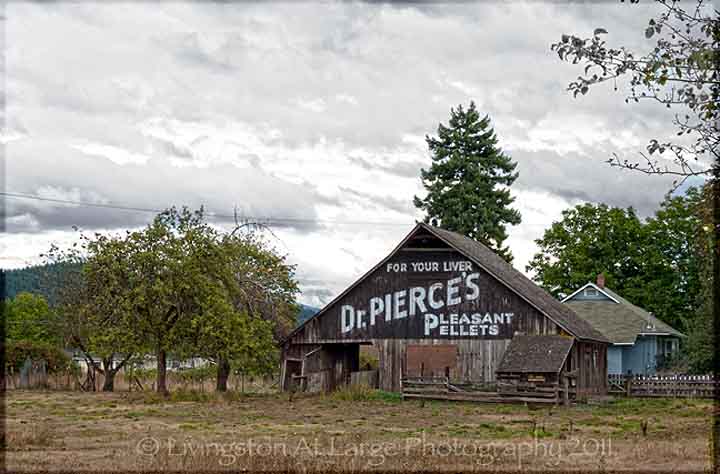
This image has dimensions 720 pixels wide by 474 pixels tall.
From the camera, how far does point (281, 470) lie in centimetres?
1606

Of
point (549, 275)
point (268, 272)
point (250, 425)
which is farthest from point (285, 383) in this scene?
point (549, 275)

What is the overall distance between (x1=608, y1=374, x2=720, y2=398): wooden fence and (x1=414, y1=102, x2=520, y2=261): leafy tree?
2170cm

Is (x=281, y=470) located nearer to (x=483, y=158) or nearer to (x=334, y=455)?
(x=334, y=455)

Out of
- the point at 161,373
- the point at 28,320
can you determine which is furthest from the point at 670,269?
the point at 28,320

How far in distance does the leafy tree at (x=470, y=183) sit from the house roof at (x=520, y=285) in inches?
858

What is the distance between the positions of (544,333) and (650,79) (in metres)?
32.0

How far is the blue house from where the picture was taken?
192 feet

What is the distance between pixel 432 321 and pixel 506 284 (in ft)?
12.8

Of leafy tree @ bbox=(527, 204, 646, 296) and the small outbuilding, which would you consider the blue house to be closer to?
leafy tree @ bbox=(527, 204, 646, 296)

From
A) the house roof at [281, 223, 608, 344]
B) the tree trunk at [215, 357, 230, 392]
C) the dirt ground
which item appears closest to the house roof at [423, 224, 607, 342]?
the house roof at [281, 223, 608, 344]

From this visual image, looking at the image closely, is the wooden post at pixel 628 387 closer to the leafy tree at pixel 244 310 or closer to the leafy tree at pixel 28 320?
the leafy tree at pixel 244 310

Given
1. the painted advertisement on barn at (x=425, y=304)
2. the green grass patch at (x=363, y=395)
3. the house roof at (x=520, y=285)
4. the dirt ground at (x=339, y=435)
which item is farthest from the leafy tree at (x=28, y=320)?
the dirt ground at (x=339, y=435)

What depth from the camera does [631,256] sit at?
2916 inches

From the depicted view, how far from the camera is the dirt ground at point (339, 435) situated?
57.2 ft
